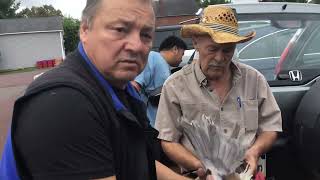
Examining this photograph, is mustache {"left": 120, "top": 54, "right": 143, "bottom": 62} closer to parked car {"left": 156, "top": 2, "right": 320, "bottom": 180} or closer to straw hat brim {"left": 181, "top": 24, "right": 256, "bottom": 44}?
straw hat brim {"left": 181, "top": 24, "right": 256, "bottom": 44}

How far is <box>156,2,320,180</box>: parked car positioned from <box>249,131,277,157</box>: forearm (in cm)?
45

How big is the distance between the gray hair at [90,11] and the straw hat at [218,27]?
1246 mm

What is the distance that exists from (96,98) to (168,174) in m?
0.89

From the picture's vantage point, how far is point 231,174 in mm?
2119

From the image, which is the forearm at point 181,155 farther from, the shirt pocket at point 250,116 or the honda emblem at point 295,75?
the honda emblem at point 295,75

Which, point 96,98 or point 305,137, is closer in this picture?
point 96,98

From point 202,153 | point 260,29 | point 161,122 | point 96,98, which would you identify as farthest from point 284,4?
point 96,98

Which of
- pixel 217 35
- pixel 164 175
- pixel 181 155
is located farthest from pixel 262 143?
pixel 164 175

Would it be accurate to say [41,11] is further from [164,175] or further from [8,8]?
[164,175]

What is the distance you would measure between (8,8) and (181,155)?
80663mm

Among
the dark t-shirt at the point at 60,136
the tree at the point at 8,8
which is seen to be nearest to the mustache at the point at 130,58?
the dark t-shirt at the point at 60,136

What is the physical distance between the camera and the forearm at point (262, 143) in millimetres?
2752

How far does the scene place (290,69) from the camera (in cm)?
378

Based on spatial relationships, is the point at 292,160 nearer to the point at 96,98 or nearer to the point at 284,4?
the point at 284,4
